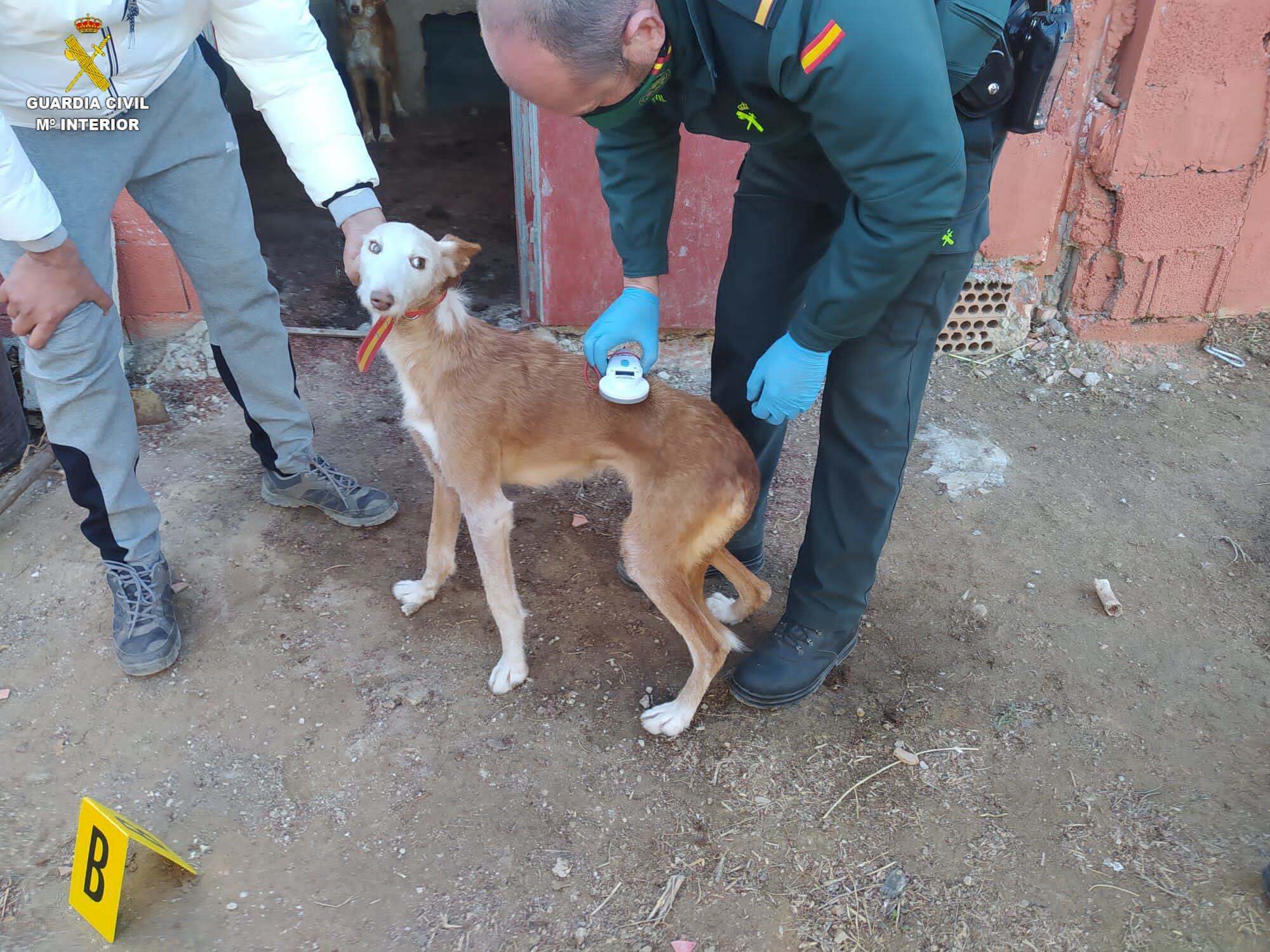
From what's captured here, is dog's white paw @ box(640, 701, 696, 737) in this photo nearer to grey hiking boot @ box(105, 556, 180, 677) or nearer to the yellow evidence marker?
the yellow evidence marker

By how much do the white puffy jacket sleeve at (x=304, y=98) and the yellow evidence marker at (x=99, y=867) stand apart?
1.77 metres

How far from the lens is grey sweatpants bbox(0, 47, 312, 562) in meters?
2.53

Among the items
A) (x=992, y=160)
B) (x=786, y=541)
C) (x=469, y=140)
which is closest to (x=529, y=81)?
(x=992, y=160)

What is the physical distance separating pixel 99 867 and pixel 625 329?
1.88 metres

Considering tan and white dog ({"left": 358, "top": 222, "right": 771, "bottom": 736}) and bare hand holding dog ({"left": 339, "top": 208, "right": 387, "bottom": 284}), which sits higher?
bare hand holding dog ({"left": 339, "top": 208, "right": 387, "bottom": 284})

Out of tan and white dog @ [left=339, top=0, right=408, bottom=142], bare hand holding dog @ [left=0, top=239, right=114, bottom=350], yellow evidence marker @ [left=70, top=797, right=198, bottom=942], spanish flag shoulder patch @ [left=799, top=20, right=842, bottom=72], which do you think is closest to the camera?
spanish flag shoulder patch @ [left=799, top=20, right=842, bottom=72]

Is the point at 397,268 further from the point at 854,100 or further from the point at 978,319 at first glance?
the point at 978,319

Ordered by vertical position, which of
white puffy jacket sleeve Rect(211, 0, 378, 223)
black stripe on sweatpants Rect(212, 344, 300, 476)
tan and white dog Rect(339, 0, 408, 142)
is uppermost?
white puffy jacket sleeve Rect(211, 0, 378, 223)

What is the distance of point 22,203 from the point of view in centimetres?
219

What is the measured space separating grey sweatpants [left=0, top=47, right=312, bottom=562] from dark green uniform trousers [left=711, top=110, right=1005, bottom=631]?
160cm

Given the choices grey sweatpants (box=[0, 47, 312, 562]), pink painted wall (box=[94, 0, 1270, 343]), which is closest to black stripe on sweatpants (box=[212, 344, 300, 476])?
grey sweatpants (box=[0, 47, 312, 562])

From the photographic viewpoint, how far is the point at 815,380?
2.28 metres

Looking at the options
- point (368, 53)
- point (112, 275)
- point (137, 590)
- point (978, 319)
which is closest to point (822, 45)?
point (112, 275)

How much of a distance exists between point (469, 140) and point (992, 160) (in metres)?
6.02
